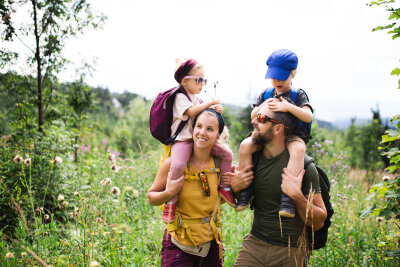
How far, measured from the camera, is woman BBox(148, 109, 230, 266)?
2.36m

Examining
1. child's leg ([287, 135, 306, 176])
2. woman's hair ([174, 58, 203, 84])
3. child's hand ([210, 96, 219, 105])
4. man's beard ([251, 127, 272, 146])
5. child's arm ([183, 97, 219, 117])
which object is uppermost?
woman's hair ([174, 58, 203, 84])

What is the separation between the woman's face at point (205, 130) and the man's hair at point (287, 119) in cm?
50

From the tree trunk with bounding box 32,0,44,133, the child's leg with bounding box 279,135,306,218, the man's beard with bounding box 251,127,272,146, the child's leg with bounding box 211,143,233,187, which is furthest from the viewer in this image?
the tree trunk with bounding box 32,0,44,133

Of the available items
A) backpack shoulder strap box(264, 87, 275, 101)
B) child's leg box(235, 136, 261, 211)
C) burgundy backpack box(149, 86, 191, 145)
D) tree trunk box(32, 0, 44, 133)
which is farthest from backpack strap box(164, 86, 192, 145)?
tree trunk box(32, 0, 44, 133)

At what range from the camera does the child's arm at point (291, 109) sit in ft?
7.66

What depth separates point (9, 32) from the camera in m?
4.79

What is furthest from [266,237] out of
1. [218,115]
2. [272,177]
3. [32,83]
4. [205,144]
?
[32,83]

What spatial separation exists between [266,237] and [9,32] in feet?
16.5

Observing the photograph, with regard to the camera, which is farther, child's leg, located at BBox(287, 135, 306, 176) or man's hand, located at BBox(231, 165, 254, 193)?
man's hand, located at BBox(231, 165, 254, 193)

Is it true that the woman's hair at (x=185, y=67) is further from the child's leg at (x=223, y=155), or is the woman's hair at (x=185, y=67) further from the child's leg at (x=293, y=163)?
the child's leg at (x=293, y=163)

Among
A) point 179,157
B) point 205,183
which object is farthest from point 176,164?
point 205,183

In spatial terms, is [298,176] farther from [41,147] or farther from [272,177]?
[41,147]

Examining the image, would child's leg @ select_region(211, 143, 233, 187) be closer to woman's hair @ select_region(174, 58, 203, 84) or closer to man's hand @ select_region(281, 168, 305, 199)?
man's hand @ select_region(281, 168, 305, 199)

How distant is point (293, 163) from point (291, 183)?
0.16 m
